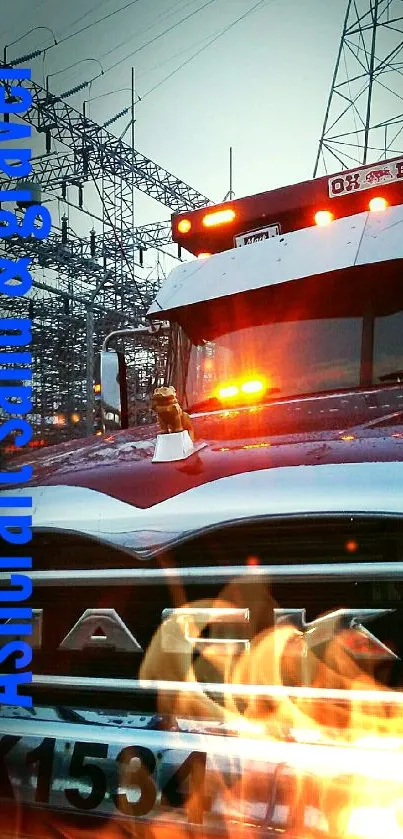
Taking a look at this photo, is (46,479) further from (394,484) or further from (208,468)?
(394,484)

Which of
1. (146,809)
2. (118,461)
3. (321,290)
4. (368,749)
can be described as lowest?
(146,809)

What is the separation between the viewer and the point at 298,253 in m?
3.97

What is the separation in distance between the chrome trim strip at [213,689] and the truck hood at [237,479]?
0.35 m

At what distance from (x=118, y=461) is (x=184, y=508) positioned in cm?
46

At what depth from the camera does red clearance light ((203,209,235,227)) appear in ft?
15.5

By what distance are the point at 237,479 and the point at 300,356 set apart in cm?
171

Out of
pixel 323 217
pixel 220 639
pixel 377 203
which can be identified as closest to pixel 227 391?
pixel 323 217

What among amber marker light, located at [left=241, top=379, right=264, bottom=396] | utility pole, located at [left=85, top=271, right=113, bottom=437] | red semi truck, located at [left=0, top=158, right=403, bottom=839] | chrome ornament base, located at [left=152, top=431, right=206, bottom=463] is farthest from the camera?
utility pole, located at [left=85, top=271, right=113, bottom=437]

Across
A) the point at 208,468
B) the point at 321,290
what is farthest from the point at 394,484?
the point at 321,290

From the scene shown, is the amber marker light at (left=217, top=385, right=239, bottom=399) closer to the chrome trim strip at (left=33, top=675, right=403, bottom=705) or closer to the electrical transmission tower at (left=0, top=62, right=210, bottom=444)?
the chrome trim strip at (left=33, top=675, right=403, bottom=705)

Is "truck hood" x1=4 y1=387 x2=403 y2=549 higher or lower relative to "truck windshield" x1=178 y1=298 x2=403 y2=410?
lower

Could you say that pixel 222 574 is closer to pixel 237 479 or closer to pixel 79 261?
pixel 237 479

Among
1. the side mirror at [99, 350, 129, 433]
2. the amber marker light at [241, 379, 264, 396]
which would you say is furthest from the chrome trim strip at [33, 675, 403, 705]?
the side mirror at [99, 350, 129, 433]

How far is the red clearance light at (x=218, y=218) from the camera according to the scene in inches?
186
